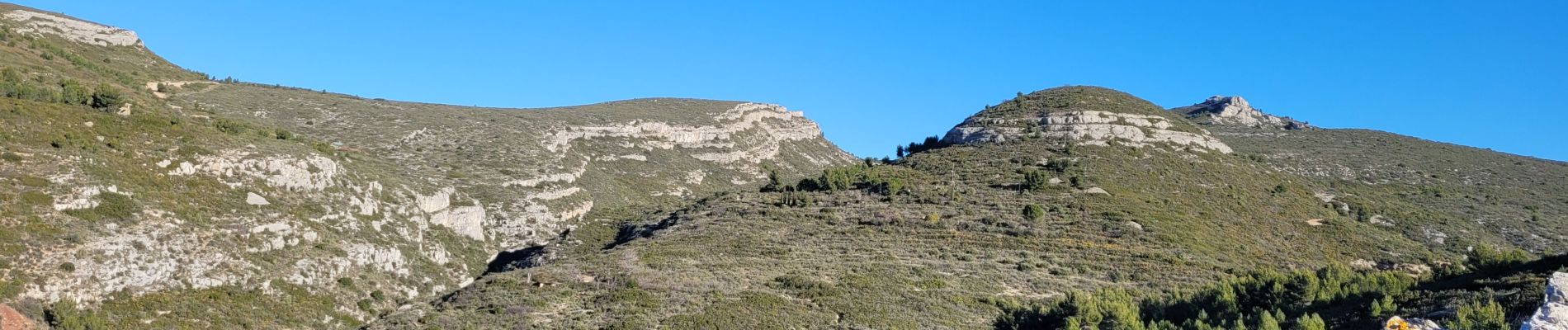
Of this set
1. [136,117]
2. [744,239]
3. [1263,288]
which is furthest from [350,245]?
[1263,288]

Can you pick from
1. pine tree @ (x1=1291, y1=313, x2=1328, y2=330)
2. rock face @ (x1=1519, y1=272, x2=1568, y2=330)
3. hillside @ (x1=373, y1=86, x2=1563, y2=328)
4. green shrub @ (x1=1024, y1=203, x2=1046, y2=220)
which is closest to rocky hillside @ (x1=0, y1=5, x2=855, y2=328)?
hillside @ (x1=373, y1=86, x2=1563, y2=328)

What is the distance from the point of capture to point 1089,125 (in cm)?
8181

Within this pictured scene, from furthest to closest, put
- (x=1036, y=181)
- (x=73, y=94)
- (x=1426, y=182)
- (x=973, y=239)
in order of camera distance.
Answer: (x=1426, y=182) → (x=1036, y=181) → (x=73, y=94) → (x=973, y=239)

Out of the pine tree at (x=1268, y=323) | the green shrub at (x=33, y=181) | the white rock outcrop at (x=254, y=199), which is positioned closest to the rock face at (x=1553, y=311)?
the pine tree at (x=1268, y=323)

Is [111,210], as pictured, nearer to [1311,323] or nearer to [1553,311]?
[1311,323]

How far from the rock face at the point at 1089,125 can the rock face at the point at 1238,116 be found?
3479 cm

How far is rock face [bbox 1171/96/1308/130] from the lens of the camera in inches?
4813

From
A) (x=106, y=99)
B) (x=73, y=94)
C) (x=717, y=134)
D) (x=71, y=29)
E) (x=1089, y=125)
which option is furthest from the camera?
(x=717, y=134)

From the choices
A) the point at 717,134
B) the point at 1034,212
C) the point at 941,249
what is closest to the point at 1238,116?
the point at 717,134

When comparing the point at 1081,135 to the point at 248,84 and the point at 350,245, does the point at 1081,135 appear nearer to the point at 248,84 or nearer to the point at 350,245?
the point at 350,245

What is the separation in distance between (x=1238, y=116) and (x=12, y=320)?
5268 inches

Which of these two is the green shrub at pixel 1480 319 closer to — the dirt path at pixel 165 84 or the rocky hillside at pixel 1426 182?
the rocky hillside at pixel 1426 182

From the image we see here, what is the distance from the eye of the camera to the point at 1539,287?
25141 mm

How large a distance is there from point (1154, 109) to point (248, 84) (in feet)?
314
